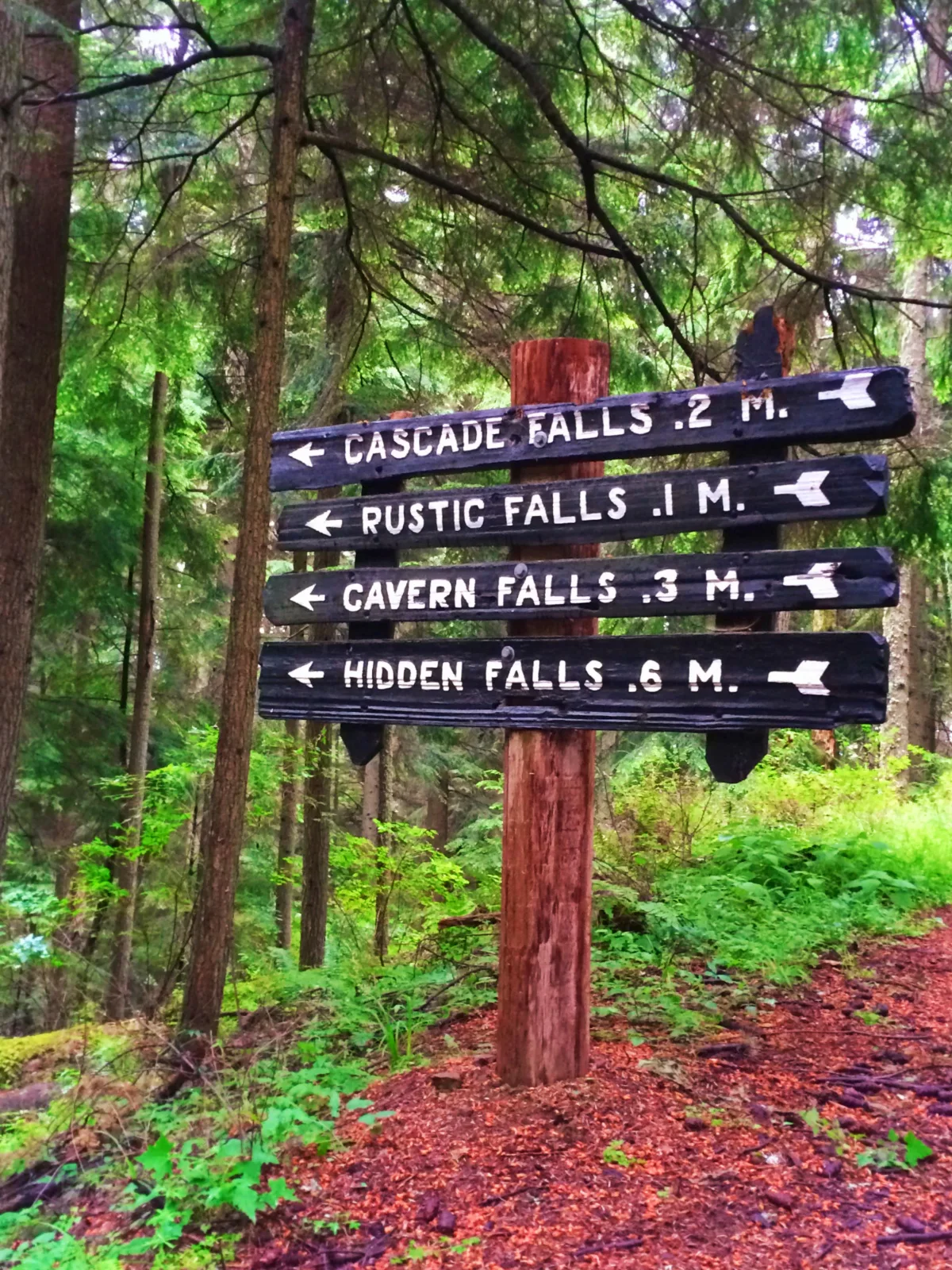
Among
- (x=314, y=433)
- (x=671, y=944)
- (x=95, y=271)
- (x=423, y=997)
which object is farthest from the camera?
(x=95, y=271)

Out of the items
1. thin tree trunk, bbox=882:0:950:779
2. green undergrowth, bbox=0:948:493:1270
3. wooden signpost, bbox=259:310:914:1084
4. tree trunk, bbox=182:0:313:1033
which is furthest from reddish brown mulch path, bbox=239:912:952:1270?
thin tree trunk, bbox=882:0:950:779

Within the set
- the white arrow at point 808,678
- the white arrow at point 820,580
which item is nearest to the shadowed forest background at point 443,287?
the white arrow at point 808,678

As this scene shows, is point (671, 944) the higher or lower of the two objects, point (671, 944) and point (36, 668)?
the lower

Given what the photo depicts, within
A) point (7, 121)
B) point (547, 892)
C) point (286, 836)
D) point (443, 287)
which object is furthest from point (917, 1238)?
point (286, 836)

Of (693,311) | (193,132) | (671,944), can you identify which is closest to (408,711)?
(671,944)

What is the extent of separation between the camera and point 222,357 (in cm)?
846

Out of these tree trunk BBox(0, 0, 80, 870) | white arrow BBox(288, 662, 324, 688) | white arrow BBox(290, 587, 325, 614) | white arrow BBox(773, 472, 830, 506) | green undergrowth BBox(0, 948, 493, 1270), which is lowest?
green undergrowth BBox(0, 948, 493, 1270)

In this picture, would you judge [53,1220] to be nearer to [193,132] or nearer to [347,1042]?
[347,1042]

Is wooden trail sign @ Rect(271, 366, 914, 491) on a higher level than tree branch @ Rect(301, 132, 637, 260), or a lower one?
lower

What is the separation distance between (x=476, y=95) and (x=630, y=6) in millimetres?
1295

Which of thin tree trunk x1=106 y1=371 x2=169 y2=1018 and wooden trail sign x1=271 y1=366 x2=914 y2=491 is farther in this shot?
thin tree trunk x1=106 y1=371 x2=169 y2=1018

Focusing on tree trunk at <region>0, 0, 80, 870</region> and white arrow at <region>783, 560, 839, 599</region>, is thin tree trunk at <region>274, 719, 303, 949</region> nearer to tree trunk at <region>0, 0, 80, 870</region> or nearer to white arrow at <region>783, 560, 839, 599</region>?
tree trunk at <region>0, 0, 80, 870</region>

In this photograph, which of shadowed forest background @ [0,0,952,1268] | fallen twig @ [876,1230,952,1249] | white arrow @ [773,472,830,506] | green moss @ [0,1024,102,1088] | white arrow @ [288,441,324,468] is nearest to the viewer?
fallen twig @ [876,1230,952,1249]

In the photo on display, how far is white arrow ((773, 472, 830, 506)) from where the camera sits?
3174mm
